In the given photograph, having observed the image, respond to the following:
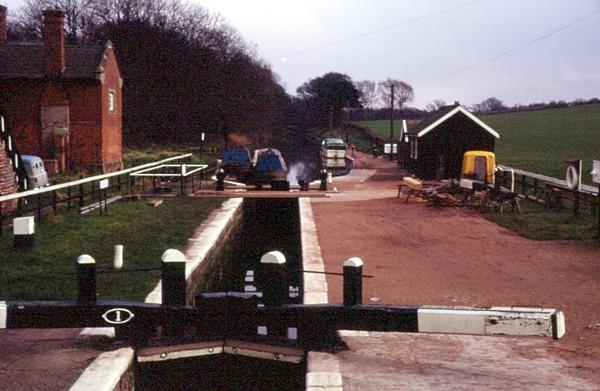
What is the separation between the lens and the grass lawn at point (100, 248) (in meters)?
9.77

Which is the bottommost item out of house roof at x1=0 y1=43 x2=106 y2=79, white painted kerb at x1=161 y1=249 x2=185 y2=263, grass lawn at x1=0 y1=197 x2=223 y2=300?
grass lawn at x1=0 y1=197 x2=223 y2=300

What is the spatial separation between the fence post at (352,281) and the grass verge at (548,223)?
9233mm

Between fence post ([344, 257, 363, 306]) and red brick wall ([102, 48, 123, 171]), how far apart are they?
27554 mm

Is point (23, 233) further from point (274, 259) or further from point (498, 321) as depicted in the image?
point (498, 321)

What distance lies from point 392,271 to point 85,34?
2660 inches

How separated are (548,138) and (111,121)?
148 ft

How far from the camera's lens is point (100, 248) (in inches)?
523

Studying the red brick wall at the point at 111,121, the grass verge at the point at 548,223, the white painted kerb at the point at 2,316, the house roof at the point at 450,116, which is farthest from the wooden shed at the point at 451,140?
the white painted kerb at the point at 2,316

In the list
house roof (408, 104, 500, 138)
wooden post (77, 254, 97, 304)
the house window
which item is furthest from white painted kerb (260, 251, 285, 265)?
the house window

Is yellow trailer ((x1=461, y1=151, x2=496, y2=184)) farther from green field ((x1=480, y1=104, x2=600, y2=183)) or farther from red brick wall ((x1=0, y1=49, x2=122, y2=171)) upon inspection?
red brick wall ((x1=0, y1=49, x2=122, y2=171))

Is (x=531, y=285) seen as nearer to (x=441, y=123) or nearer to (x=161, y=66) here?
(x=441, y=123)

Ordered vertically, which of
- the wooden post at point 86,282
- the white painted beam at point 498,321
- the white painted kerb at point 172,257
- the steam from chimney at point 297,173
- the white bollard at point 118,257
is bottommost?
the steam from chimney at point 297,173

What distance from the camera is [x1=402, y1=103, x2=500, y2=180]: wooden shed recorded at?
32.7 m

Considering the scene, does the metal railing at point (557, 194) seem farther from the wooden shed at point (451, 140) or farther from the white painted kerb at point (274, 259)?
the white painted kerb at point (274, 259)
